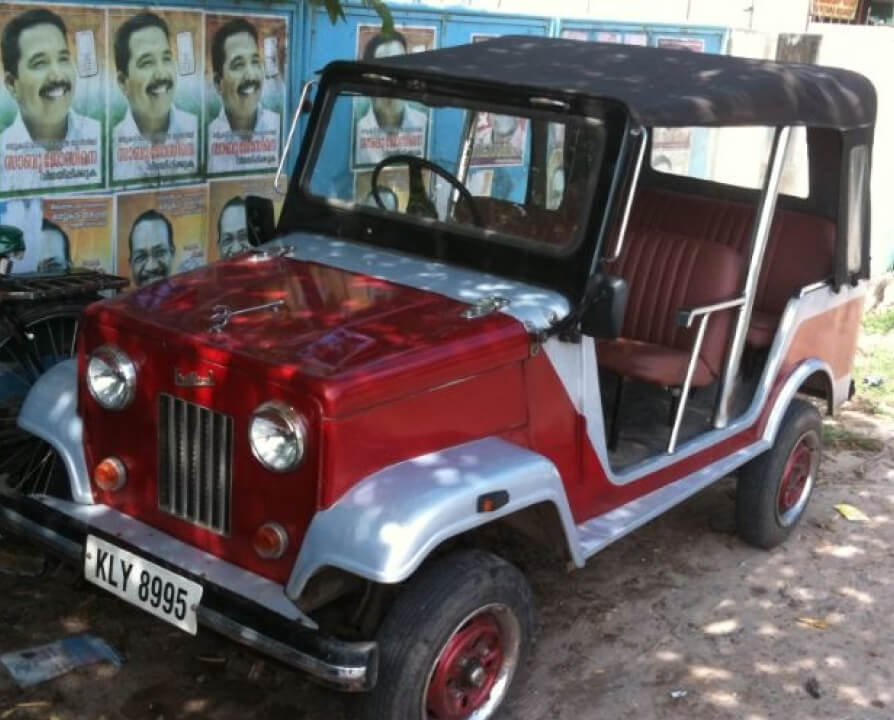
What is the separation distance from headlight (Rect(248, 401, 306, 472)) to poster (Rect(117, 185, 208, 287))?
256 cm

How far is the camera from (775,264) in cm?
547

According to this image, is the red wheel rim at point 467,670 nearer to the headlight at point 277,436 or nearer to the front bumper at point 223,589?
the front bumper at point 223,589

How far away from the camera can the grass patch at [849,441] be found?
654cm

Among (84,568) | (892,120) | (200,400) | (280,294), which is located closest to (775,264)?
(280,294)

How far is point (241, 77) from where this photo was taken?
605 cm

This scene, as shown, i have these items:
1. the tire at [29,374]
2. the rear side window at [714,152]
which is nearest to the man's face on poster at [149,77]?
the tire at [29,374]

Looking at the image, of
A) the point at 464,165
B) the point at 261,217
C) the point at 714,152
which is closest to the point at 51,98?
the point at 261,217

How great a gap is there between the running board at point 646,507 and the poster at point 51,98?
9.57ft

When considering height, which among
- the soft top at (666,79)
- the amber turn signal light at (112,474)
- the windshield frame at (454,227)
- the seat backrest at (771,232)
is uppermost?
the soft top at (666,79)

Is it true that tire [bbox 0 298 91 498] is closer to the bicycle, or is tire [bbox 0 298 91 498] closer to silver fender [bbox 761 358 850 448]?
the bicycle

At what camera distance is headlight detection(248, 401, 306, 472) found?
3252 mm

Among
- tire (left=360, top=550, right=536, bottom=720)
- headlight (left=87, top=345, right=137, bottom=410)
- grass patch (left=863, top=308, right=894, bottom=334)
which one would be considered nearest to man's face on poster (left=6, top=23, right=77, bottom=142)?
headlight (left=87, top=345, right=137, bottom=410)

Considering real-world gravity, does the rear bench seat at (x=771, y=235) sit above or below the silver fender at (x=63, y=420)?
above

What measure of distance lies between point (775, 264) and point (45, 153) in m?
3.31
